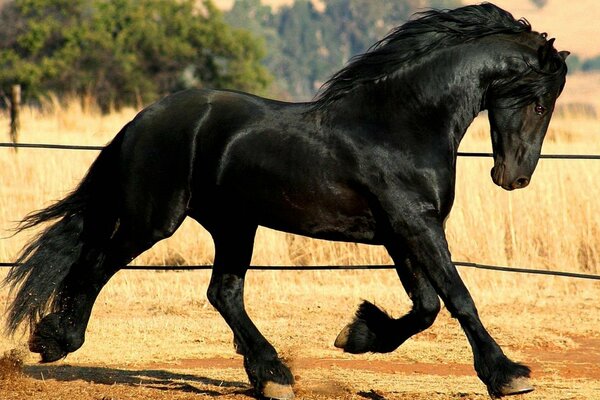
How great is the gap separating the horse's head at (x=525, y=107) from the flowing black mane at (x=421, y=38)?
0.71ft

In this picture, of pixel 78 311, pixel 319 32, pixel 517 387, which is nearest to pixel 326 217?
pixel 517 387

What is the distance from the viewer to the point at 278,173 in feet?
17.1

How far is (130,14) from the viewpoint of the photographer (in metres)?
35.3

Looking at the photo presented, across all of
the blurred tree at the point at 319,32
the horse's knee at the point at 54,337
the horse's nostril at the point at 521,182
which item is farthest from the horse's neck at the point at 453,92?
the blurred tree at the point at 319,32

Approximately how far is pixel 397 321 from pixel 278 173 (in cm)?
95

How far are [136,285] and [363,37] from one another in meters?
106

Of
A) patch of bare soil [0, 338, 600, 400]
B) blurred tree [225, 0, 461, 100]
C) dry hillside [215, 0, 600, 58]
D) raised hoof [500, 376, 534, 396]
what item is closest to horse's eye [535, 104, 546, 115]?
raised hoof [500, 376, 534, 396]

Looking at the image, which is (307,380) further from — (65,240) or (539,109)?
(539,109)

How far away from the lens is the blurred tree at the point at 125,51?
31469 mm

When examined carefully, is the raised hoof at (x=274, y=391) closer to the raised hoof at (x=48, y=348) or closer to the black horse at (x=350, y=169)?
the black horse at (x=350, y=169)

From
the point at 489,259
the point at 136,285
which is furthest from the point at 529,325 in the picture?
the point at 136,285

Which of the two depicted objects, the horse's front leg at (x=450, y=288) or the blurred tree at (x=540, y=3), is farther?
the blurred tree at (x=540, y=3)

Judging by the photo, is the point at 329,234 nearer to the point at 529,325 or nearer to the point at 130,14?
the point at 529,325

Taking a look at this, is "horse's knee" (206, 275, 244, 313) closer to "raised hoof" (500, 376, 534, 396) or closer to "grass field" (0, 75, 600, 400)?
"grass field" (0, 75, 600, 400)
